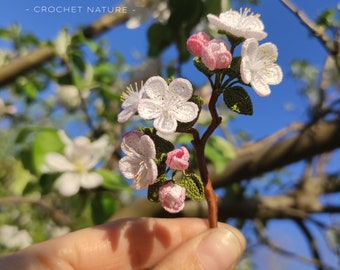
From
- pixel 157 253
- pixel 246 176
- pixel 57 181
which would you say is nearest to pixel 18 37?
pixel 57 181

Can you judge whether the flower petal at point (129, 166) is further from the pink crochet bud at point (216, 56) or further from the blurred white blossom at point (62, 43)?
the blurred white blossom at point (62, 43)

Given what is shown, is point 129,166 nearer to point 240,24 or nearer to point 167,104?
point 167,104

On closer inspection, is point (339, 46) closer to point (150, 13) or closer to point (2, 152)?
point (150, 13)

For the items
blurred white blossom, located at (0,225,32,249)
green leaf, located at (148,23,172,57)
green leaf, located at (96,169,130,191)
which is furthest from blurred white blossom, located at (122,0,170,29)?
blurred white blossom, located at (0,225,32,249)

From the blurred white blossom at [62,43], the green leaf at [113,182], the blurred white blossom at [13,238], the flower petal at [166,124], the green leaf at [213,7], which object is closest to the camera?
the flower petal at [166,124]

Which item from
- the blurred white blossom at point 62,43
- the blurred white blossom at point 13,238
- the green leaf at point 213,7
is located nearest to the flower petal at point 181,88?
the green leaf at point 213,7
